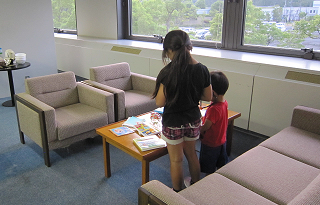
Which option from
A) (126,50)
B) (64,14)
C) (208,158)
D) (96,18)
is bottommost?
(208,158)

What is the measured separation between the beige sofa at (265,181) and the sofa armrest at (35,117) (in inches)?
61.6

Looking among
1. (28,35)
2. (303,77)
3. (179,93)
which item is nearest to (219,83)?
(179,93)

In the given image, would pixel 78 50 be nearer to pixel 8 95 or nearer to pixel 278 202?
pixel 8 95

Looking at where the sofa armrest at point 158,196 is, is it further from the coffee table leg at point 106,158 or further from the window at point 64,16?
the window at point 64,16

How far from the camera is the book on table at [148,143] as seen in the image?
226 centimetres

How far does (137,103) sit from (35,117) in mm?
1188

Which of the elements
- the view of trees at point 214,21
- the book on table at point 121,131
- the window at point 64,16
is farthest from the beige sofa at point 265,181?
the window at point 64,16

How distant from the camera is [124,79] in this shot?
399cm

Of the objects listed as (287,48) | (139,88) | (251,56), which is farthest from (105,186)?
(287,48)

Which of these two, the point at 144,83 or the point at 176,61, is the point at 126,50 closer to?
the point at 144,83

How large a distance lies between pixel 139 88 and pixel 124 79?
24 centimetres

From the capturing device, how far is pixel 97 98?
10.7 feet

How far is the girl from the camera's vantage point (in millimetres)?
1855

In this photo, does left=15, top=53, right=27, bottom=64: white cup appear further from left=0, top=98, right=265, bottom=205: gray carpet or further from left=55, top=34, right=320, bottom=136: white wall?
left=55, top=34, right=320, bottom=136: white wall
